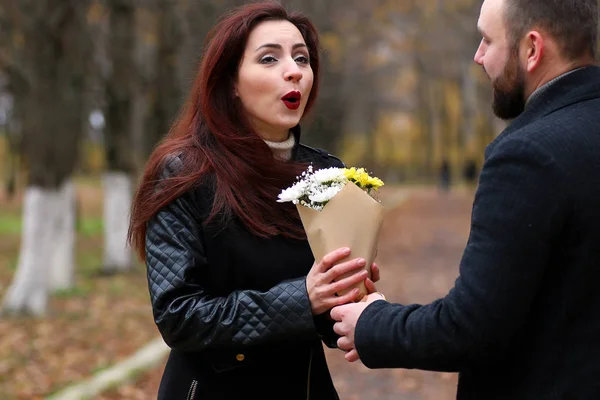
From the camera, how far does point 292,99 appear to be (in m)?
3.12

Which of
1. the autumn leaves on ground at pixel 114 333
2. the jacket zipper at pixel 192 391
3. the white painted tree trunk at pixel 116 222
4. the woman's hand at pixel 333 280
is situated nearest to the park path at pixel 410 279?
the autumn leaves on ground at pixel 114 333

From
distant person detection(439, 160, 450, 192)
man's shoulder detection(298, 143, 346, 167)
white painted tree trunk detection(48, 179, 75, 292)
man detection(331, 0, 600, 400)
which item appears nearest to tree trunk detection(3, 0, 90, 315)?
white painted tree trunk detection(48, 179, 75, 292)

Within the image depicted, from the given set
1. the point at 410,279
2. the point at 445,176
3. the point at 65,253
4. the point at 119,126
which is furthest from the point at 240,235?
the point at 445,176

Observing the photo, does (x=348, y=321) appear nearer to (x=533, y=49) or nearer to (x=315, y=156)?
(x=315, y=156)

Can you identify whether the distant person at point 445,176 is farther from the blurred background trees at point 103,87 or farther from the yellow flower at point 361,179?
the yellow flower at point 361,179

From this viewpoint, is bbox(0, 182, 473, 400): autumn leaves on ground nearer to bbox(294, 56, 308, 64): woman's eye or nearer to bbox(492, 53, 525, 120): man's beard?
bbox(294, 56, 308, 64): woman's eye

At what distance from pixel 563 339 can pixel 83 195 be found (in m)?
46.4

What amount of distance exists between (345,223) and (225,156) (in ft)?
1.80

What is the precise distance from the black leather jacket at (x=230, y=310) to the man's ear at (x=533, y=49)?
104 centimetres

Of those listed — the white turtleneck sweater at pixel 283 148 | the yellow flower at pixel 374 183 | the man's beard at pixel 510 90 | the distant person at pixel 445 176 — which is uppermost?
the man's beard at pixel 510 90

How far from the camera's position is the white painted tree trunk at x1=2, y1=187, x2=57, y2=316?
36.3ft

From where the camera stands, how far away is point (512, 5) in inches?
94.0

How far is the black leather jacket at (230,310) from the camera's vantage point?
2.76 m

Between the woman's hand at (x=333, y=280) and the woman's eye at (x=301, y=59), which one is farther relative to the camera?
the woman's eye at (x=301, y=59)
